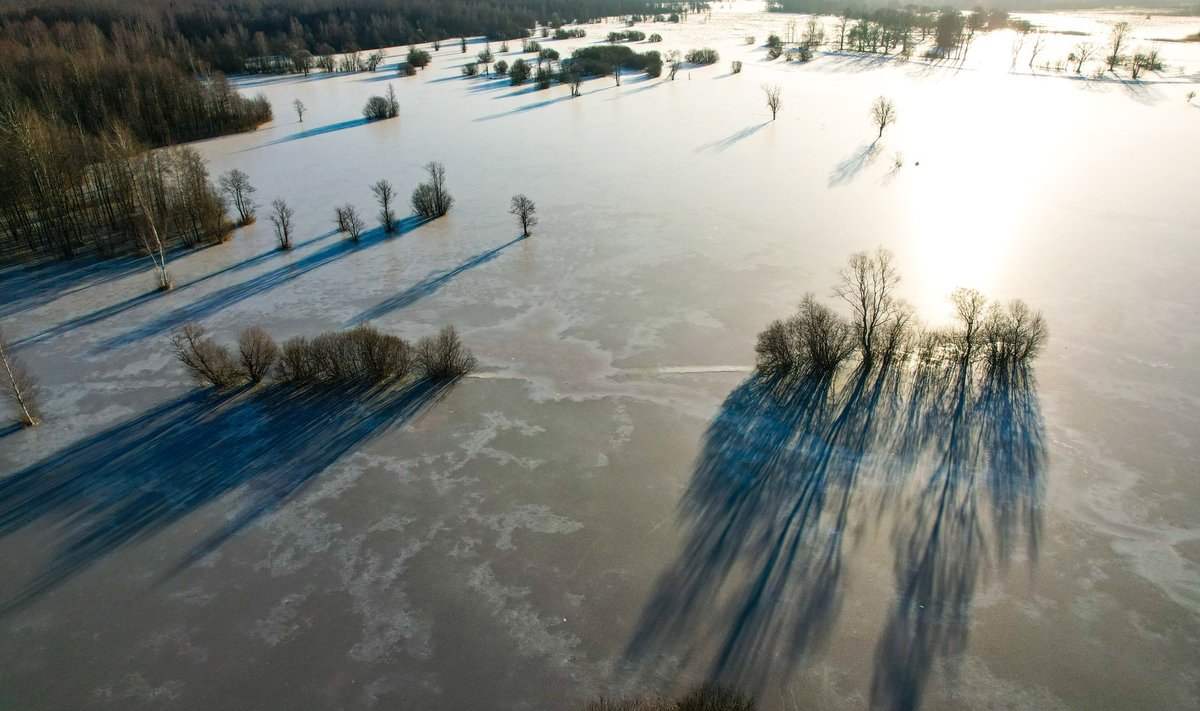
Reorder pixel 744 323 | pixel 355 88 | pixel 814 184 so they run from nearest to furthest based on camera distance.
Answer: pixel 744 323, pixel 814 184, pixel 355 88

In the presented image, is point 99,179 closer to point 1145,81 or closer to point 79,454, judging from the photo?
point 79,454

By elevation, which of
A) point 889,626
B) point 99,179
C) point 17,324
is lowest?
point 889,626

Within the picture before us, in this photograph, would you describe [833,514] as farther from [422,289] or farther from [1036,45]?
[1036,45]

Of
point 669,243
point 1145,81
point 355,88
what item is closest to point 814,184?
point 669,243

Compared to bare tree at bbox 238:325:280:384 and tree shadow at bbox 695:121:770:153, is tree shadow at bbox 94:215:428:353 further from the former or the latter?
tree shadow at bbox 695:121:770:153

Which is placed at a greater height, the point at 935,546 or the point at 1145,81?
the point at 1145,81

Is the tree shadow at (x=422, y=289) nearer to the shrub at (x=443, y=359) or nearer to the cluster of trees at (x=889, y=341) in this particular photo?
the shrub at (x=443, y=359)

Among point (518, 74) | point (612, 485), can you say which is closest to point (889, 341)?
point (612, 485)
